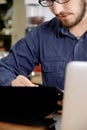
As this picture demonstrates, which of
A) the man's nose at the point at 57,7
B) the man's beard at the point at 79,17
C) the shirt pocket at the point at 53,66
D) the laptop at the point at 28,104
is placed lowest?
the shirt pocket at the point at 53,66

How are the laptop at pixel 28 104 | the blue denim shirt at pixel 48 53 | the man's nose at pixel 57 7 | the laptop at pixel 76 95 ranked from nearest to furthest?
the laptop at pixel 76 95 → the laptop at pixel 28 104 → the man's nose at pixel 57 7 → the blue denim shirt at pixel 48 53

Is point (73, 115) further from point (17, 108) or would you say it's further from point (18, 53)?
point (18, 53)

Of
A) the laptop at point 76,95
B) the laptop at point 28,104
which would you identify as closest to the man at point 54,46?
the laptop at point 28,104

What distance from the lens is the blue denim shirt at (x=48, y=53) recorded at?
1.40m

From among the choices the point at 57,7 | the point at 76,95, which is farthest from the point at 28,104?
the point at 57,7

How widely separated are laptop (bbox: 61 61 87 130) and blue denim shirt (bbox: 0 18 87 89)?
0.77m

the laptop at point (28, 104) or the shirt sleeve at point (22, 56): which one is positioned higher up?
the laptop at point (28, 104)

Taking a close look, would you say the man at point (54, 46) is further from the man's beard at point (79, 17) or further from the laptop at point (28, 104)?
the laptop at point (28, 104)

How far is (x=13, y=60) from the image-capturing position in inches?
59.2

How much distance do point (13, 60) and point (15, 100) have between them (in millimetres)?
716

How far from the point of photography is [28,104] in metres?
0.79

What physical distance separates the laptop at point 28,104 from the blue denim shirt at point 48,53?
55 centimetres

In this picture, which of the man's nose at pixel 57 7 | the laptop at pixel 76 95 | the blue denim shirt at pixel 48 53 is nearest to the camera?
the laptop at pixel 76 95

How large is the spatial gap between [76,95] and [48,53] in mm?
885
